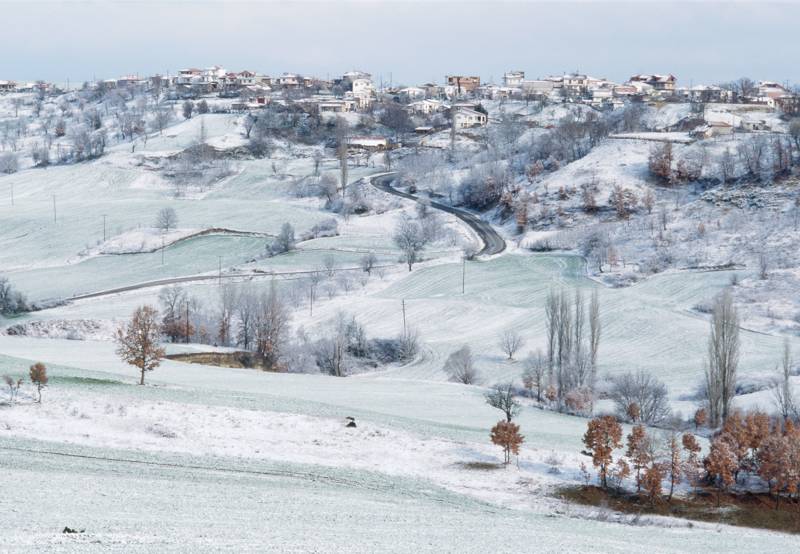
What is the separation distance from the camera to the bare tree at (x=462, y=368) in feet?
151

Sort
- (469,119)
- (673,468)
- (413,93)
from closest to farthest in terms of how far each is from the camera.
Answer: (673,468) → (469,119) → (413,93)

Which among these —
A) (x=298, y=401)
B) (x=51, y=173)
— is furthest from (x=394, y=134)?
(x=298, y=401)

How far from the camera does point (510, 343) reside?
50406 mm

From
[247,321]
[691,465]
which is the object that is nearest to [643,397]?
[691,465]

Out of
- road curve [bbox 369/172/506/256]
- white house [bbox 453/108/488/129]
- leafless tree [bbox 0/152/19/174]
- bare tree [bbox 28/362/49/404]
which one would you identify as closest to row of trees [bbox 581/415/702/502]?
bare tree [bbox 28/362/49/404]

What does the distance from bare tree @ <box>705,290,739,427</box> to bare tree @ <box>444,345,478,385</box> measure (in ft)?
37.3

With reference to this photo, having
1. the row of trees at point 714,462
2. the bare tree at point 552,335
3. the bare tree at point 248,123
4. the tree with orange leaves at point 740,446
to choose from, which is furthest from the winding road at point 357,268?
the tree with orange leaves at point 740,446

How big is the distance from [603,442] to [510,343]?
25035 millimetres

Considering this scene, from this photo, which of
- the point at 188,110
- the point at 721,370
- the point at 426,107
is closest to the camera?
the point at 721,370

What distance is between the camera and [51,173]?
393 feet

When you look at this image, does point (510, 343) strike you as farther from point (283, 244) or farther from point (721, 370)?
Answer: point (283, 244)

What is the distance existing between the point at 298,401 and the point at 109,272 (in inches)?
1807

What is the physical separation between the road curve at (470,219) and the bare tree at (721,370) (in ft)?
118

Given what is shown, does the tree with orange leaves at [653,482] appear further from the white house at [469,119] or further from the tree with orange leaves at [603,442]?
the white house at [469,119]
